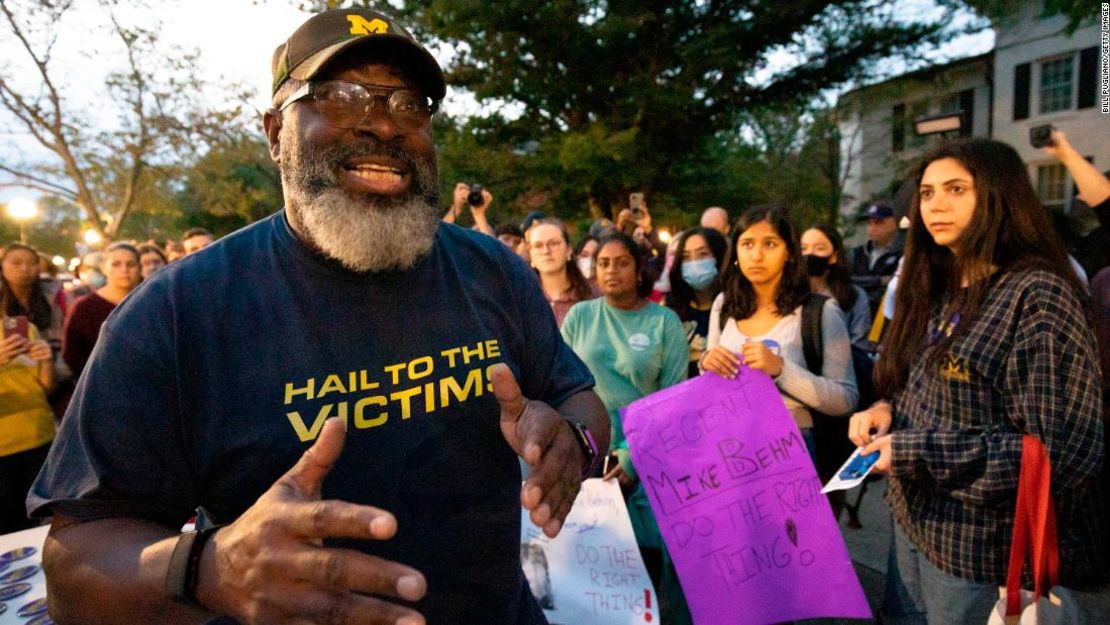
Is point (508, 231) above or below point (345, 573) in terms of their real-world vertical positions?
above

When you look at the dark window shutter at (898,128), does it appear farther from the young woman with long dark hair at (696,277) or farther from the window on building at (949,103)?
the young woman with long dark hair at (696,277)

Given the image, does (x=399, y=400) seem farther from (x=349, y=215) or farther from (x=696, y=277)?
(x=696, y=277)

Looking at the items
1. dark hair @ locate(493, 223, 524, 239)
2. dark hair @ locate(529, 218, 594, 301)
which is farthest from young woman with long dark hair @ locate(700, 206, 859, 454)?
dark hair @ locate(493, 223, 524, 239)

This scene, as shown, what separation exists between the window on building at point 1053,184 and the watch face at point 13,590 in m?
26.5

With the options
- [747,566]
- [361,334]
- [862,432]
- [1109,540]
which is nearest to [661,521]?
[747,566]

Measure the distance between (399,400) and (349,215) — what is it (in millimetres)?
436

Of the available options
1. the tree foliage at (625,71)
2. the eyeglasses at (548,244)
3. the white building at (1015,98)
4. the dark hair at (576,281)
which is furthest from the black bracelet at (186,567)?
the white building at (1015,98)

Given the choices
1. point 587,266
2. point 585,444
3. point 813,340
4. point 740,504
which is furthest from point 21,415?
point 813,340

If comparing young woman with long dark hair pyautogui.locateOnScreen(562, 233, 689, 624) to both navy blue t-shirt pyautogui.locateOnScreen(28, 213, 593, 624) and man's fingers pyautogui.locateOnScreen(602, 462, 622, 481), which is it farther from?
navy blue t-shirt pyautogui.locateOnScreen(28, 213, 593, 624)

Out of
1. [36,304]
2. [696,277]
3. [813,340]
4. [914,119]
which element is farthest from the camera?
[914,119]

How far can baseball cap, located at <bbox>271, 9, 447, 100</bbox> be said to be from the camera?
4.72 feet

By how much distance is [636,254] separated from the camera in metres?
3.70

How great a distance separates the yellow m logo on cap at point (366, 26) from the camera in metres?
1.48

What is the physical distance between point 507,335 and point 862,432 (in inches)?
56.7
